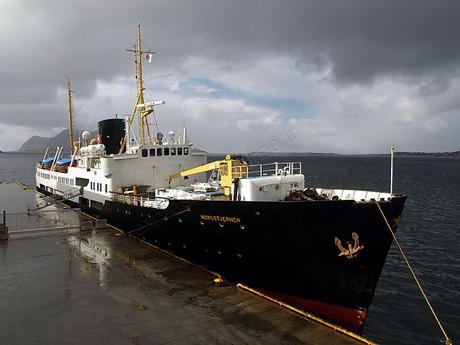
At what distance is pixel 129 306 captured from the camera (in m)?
12.2

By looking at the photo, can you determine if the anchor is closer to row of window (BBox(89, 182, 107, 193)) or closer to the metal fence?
the metal fence

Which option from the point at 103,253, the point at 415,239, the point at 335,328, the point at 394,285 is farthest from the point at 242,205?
the point at 415,239

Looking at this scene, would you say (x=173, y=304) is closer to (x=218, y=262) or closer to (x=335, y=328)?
(x=218, y=262)

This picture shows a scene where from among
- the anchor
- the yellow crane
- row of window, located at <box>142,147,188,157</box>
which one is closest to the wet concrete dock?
the anchor

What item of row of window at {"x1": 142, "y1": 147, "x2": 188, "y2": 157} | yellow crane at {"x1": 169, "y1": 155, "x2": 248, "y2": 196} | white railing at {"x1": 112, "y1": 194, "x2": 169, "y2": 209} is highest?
row of window at {"x1": 142, "y1": 147, "x2": 188, "y2": 157}

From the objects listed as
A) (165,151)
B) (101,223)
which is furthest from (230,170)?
(101,223)

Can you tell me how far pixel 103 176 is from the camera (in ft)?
82.0

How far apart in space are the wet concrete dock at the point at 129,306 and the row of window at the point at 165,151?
8.82 meters

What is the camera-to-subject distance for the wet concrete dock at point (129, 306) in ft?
33.7

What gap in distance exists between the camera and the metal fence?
24.5 m

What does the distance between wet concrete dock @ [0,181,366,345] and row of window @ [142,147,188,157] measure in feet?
29.0

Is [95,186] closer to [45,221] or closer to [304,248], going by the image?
[45,221]

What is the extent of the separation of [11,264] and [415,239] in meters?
31.0

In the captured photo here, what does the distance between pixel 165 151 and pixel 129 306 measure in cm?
1482
